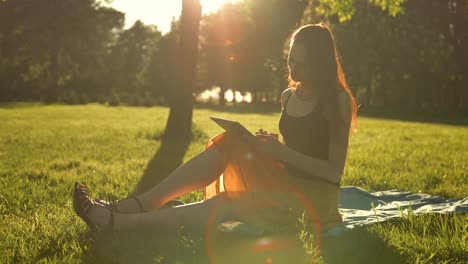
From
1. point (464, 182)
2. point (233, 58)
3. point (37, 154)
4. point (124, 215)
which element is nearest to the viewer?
point (124, 215)

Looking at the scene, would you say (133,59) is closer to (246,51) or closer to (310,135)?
(246,51)

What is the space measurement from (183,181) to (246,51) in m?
47.2

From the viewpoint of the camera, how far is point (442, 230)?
443 centimetres

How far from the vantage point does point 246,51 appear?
5062cm

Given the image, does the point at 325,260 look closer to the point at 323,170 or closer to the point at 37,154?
the point at 323,170

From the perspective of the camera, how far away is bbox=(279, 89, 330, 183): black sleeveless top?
4.28 meters

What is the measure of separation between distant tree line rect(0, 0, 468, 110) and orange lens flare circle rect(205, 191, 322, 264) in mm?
32382

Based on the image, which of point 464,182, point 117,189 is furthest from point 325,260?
point 464,182

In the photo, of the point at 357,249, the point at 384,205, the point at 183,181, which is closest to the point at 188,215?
the point at 183,181

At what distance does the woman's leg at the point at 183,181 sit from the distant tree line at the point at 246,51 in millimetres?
32377

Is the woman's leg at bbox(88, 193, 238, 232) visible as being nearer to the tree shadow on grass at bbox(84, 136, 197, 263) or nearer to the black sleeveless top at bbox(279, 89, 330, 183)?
the tree shadow on grass at bbox(84, 136, 197, 263)

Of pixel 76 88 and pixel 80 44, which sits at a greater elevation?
pixel 80 44

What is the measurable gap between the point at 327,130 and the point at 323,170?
1.19ft

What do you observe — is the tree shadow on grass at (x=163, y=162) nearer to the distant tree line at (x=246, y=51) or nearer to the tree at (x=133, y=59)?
the distant tree line at (x=246, y=51)
